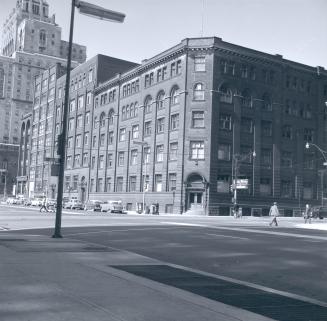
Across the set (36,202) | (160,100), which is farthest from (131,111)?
(36,202)

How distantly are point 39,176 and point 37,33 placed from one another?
8671cm

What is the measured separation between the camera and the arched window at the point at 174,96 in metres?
64.9

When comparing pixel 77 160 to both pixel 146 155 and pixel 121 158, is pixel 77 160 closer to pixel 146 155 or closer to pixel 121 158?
pixel 121 158

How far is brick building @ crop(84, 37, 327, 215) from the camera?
61.2m

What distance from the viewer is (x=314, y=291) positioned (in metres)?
9.02

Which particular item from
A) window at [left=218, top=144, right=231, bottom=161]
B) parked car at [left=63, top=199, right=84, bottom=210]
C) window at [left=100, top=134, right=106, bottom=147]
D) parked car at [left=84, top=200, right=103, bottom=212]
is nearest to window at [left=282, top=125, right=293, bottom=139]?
window at [left=218, top=144, right=231, bottom=161]

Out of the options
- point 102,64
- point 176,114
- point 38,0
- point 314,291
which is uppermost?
point 38,0

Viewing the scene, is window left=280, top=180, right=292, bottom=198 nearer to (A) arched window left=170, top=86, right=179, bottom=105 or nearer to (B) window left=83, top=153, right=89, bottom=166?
(A) arched window left=170, top=86, right=179, bottom=105

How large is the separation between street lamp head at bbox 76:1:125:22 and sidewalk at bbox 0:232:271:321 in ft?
31.6

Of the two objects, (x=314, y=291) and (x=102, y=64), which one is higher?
(x=102, y=64)

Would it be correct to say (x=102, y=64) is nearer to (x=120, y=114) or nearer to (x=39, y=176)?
(x=120, y=114)

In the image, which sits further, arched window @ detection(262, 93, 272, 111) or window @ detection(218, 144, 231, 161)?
arched window @ detection(262, 93, 272, 111)

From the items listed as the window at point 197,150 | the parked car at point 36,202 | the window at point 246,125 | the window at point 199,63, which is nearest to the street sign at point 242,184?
the window at point 197,150

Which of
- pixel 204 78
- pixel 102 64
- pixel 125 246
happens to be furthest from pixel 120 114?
pixel 125 246
